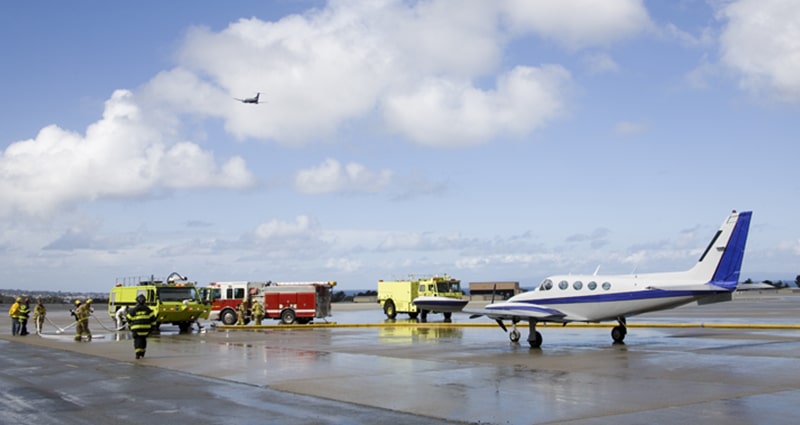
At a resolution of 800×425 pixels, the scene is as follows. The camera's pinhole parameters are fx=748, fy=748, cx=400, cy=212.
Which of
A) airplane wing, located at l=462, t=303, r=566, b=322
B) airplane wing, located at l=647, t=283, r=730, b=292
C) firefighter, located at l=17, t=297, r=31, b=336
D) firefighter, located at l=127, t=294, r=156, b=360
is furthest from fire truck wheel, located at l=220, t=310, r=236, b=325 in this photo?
airplane wing, located at l=647, t=283, r=730, b=292

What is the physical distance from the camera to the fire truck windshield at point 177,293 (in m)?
34.5

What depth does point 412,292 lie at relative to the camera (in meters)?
45.8

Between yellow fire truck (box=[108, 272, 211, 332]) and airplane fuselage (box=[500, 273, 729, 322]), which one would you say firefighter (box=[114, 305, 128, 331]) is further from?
airplane fuselage (box=[500, 273, 729, 322])

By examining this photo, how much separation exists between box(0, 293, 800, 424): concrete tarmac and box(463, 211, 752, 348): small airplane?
3.52ft

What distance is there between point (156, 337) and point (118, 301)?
26.5ft

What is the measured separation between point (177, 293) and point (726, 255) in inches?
934

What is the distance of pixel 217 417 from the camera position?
458 inches

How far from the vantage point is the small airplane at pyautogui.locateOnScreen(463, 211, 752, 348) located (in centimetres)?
2341

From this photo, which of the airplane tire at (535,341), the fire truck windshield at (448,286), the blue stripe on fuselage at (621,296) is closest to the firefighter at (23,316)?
the blue stripe on fuselage at (621,296)

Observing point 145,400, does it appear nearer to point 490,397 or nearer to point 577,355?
point 490,397

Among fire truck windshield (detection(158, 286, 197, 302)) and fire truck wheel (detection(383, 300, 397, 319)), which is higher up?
fire truck windshield (detection(158, 286, 197, 302))

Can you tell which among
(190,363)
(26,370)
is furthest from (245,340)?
(26,370)

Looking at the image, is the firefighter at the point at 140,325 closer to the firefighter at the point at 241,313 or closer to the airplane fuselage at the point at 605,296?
the airplane fuselage at the point at 605,296

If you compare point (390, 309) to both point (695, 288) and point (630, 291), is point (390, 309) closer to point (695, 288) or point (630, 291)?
point (630, 291)
